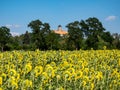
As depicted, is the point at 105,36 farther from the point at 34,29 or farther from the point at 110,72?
the point at 110,72

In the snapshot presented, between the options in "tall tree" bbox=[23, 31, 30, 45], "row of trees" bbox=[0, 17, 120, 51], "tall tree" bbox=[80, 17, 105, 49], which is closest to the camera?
"row of trees" bbox=[0, 17, 120, 51]

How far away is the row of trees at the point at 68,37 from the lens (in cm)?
7738

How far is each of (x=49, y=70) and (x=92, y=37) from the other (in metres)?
74.5

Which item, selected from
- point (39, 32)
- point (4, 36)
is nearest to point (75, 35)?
point (39, 32)

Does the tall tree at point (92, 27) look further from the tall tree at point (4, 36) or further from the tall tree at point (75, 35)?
the tall tree at point (4, 36)

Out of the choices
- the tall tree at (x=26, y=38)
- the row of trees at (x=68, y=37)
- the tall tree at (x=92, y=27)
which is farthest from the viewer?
the tall tree at (x=26, y=38)

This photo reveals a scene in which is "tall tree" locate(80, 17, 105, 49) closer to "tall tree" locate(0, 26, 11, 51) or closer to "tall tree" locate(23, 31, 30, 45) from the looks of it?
"tall tree" locate(0, 26, 11, 51)

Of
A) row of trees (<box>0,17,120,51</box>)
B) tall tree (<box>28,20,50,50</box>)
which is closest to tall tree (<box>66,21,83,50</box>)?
row of trees (<box>0,17,120,51</box>)

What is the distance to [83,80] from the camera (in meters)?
7.70

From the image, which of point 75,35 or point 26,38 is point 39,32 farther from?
point 26,38

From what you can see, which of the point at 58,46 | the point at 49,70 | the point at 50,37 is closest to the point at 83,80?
the point at 49,70

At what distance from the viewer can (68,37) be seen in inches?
3307

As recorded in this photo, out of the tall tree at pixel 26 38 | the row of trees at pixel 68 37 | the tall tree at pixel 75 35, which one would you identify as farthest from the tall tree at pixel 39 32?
the tall tree at pixel 26 38

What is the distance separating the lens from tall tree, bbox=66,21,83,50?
8003 cm
